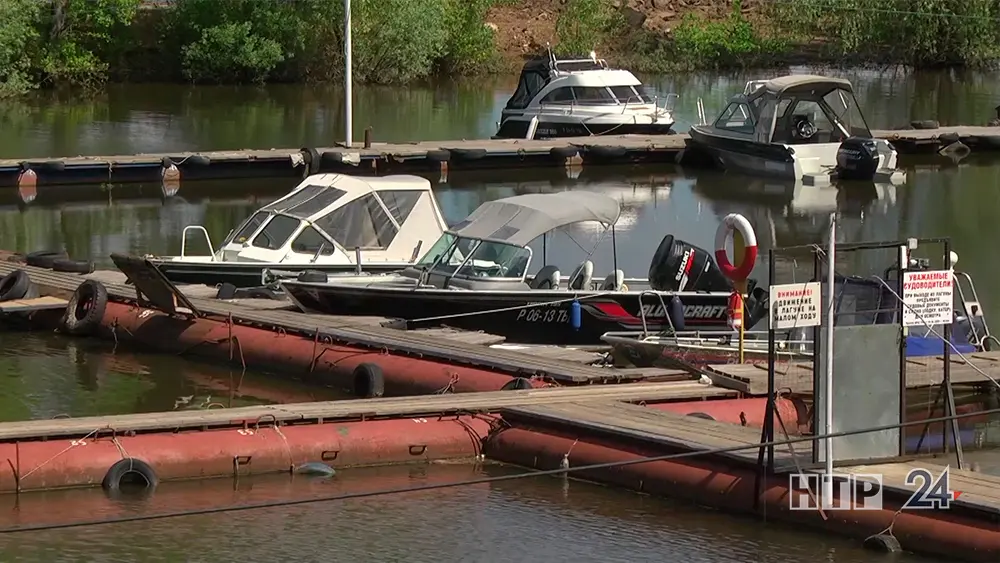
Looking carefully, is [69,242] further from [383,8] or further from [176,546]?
[383,8]

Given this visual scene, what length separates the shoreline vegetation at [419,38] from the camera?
194 feet

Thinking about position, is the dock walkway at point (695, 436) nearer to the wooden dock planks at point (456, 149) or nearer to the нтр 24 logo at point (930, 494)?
the нтр 24 logo at point (930, 494)

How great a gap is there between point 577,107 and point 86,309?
82.2 feet

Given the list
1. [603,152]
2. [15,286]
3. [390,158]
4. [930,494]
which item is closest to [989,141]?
[603,152]

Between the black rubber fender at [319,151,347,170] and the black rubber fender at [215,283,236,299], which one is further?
the black rubber fender at [319,151,347,170]

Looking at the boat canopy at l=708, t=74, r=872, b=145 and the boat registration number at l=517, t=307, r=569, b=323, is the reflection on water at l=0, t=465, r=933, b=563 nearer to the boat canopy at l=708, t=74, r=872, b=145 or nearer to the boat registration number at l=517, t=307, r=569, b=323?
the boat registration number at l=517, t=307, r=569, b=323

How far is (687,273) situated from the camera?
837 inches

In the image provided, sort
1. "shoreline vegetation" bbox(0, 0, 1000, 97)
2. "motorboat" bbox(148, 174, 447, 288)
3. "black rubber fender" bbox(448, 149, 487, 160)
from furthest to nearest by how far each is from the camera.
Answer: "shoreline vegetation" bbox(0, 0, 1000, 97), "black rubber fender" bbox(448, 149, 487, 160), "motorboat" bbox(148, 174, 447, 288)

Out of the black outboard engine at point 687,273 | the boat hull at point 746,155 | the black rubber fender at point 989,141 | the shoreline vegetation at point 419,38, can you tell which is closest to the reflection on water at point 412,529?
the black outboard engine at point 687,273

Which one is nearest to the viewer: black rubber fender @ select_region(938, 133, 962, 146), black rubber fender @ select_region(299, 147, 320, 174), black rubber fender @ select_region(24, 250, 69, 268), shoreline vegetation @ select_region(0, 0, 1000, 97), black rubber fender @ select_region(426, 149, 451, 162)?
black rubber fender @ select_region(24, 250, 69, 268)

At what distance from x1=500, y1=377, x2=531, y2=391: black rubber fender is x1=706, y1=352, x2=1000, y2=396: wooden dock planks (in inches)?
80.0

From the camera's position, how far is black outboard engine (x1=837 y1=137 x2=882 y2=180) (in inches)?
1570

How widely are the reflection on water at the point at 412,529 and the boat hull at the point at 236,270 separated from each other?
808 cm

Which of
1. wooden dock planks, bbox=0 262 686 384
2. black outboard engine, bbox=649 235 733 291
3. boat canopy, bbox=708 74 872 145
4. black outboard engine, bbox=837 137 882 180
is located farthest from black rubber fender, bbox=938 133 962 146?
wooden dock planks, bbox=0 262 686 384
